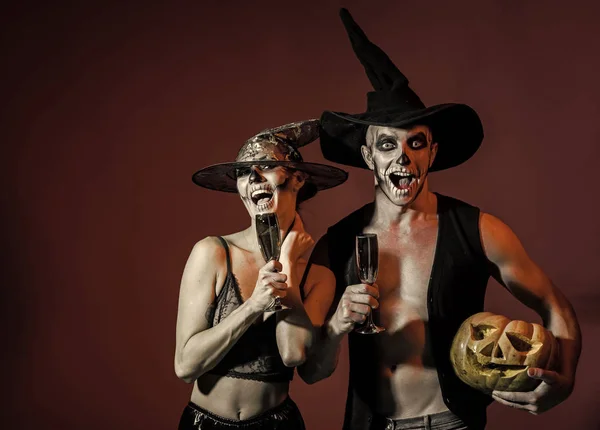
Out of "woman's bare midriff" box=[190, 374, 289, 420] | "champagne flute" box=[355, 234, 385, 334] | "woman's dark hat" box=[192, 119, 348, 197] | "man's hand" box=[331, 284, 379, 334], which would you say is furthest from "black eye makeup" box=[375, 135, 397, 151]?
"woman's bare midriff" box=[190, 374, 289, 420]

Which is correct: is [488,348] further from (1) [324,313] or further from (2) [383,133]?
(2) [383,133]

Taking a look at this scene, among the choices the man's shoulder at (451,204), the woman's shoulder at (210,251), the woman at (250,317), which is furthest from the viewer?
the man's shoulder at (451,204)

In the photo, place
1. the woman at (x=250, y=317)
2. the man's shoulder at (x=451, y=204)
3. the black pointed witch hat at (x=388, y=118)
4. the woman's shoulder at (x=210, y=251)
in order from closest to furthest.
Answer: the woman at (x=250, y=317), the woman's shoulder at (x=210, y=251), the black pointed witch hat at (x=388, y=118), the man's shoulder at (x=451, y=204)

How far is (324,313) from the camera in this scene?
10.8 ft

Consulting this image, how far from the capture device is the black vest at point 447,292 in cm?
329

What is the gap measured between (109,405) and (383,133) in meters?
2.75

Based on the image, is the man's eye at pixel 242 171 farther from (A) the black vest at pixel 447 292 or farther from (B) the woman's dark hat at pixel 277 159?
(A) the black vest at pixel 447 292

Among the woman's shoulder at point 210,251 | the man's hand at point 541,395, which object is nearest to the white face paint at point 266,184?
the woman's shoulder at point 210,251

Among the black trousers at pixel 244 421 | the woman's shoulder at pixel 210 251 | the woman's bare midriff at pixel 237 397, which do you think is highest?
the woman's shoulder at pixel 210 251

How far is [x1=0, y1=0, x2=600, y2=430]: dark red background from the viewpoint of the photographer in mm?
5242

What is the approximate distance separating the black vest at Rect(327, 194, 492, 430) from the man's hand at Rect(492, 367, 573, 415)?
185 mm

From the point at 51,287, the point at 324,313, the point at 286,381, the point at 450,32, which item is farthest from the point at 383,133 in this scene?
the point at 51,287

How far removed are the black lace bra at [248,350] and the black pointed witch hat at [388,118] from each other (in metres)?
0.72

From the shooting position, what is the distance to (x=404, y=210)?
3.44 meters
